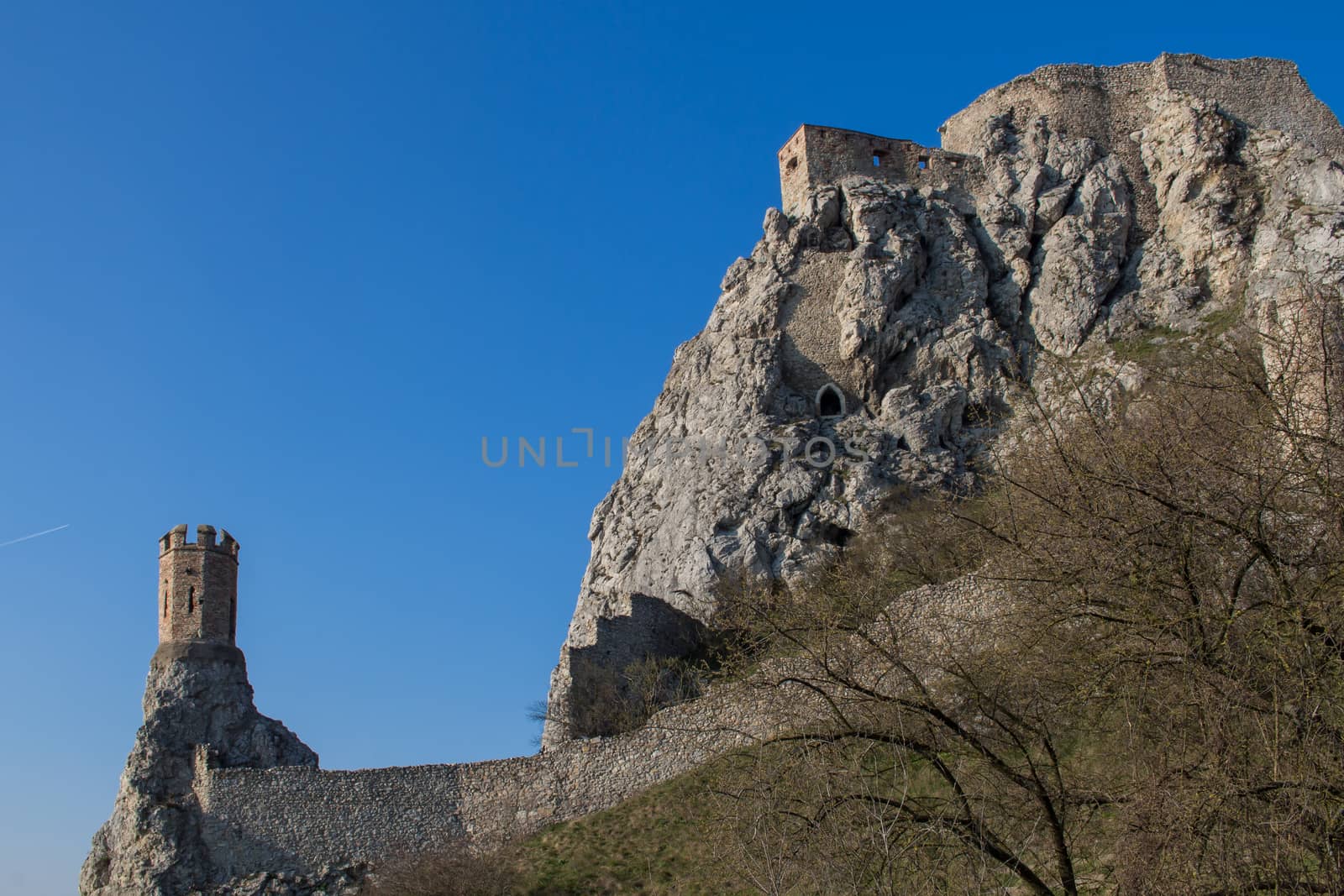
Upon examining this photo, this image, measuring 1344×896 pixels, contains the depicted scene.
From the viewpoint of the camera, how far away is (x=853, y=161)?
36.4 metres

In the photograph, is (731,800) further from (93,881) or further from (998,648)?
(93,881)

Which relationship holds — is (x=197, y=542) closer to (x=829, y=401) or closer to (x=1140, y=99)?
(x=829, y=401)

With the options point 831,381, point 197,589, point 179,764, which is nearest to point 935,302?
point 831,381

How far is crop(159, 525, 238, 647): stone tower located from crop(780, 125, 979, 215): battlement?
661 inches

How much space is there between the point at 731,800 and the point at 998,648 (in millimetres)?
2774

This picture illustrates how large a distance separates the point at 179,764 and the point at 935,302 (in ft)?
63.9

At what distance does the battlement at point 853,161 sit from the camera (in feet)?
119

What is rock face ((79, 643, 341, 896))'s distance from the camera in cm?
2397

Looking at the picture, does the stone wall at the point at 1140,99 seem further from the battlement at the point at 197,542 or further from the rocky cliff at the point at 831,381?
the battlement at the point at 197,542

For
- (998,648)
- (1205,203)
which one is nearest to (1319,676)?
(998,648)

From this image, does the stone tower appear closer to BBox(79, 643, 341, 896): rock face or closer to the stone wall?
BBox(79, 643, 341, 896): rock face

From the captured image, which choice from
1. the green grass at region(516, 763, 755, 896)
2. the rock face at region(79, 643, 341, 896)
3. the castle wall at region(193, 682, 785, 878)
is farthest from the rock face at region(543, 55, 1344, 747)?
the rock face at region(79, 643, 341, 896)

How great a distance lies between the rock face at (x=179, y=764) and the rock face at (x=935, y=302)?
585cm

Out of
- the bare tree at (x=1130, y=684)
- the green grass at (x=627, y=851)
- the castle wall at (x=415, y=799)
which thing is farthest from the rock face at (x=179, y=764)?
the bare tree at (x=1130, y=684)
